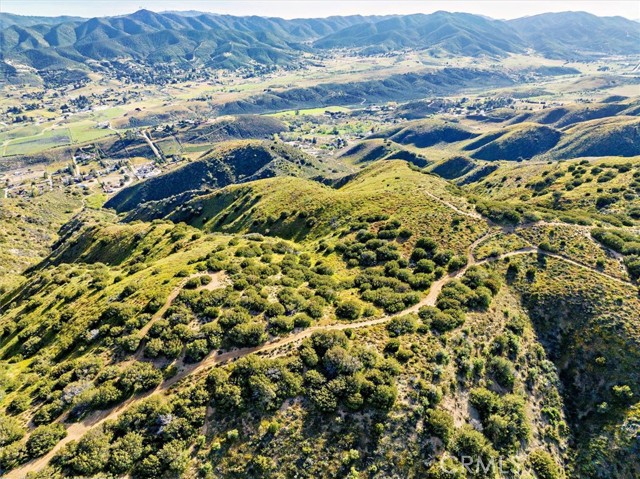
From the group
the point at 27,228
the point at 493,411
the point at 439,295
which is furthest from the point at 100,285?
the point at 27,228

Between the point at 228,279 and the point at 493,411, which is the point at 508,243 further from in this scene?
the point at 228,279

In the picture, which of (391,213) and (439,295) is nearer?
(439,295)

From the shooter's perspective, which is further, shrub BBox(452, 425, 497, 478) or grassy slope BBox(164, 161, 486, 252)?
→ grassy slope BBox(164, 161, 486, 252)

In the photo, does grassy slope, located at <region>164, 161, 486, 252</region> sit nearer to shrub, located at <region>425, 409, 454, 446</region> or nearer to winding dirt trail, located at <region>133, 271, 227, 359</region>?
winding dirt trail, located at <region>133, 271, 227, 359</region>

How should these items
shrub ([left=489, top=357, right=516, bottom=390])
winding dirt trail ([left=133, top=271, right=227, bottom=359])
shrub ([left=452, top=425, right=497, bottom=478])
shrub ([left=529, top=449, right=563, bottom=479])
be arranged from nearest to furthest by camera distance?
shrub ([left=452, top=425, right=497, bottom=478]) < shrub ([left=529, top=449, right=563, bottom=479]) < winding dirt trail ([left=133, top=271, right=227, bottom=359]) < shrub ([left=489, top=357, right=516, bottom=390])

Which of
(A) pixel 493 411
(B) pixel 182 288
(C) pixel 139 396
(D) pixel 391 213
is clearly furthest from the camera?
(D) pixel 391 213

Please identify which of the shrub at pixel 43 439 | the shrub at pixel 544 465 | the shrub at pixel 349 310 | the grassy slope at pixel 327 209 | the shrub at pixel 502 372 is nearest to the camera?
the shrub at pixel 43 439

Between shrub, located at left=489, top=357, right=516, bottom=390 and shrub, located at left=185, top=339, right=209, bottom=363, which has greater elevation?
shrub, located at left=185, top=339, right=209, bottom=363

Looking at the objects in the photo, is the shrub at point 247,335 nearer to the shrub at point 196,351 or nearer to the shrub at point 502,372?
the shrub at point 196,351

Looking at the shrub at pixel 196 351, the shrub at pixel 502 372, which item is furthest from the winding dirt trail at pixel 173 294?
the shrub at pixel 502 372

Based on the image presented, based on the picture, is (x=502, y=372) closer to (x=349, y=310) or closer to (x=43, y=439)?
(x=349, y=310)

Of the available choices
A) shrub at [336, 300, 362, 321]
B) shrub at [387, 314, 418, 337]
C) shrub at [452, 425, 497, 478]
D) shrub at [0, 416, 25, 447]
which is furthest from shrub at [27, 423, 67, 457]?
shrub at [452, 425, 497, 478]
